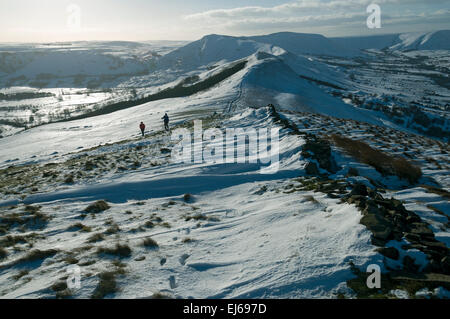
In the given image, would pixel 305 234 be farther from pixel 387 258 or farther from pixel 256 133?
pixel 256 133

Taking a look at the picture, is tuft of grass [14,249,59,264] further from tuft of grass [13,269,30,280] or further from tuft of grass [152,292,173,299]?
tuft of grass [152,292,173,299]

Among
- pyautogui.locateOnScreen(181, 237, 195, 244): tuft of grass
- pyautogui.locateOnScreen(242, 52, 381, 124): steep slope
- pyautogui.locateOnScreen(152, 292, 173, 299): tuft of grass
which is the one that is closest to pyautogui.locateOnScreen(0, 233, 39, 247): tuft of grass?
pyautogui.locateOnScreen(181, 237, 195, 244): tuft of grass

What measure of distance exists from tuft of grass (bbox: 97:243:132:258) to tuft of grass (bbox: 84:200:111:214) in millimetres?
4205

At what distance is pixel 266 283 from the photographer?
21.5 feet

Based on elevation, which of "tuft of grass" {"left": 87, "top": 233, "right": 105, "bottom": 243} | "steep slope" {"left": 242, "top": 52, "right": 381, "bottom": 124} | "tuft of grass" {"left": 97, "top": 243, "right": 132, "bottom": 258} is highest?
"steep slope" {"left": 242, "top": 52, "right": 381, "bottom": 124}

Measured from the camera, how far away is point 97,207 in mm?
12578

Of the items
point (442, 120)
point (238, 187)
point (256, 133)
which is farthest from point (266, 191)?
point (442, 120)

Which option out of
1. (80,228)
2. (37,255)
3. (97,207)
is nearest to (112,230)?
(80,228)

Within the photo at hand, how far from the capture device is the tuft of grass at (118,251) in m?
8.45

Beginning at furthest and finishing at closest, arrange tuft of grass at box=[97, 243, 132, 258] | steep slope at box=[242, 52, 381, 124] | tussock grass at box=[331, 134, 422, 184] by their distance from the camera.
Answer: steep slope at box=[242, 52, 381, 124] < tussock grass at box=[331, 134, 422, 184] < tuft of grass at box=[97, 243, 132, 258]

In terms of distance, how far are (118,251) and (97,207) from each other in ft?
15.8

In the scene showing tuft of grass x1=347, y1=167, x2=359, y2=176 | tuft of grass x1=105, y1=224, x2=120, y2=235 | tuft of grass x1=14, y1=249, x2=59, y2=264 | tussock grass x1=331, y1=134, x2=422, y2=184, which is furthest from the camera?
tussock grass x1=331, y1=134, x2=422, y2=184

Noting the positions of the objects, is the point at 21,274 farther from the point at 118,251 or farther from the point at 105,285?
the point at 105,285

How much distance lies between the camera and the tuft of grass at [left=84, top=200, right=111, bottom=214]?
1238 cm
